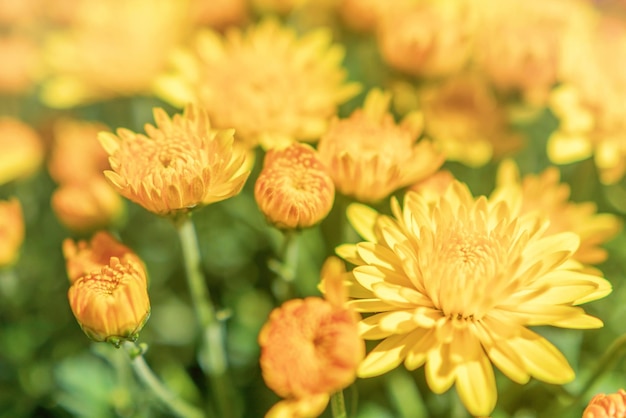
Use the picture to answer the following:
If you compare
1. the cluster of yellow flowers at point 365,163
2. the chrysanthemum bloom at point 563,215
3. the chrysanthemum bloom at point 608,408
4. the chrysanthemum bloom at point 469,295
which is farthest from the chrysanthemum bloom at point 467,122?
the chrysanthemum bloom at point 608,408

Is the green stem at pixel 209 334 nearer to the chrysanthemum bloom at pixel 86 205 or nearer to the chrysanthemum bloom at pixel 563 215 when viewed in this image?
the chrysanthemum bloom at pixel 86 205

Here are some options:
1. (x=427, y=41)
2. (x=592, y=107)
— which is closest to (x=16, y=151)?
(x=427, y=41)

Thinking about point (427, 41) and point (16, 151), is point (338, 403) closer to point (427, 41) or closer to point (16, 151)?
point (427, 41)

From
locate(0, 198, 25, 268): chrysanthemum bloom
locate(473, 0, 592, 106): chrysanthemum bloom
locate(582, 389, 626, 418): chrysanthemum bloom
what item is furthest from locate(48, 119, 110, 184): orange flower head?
locate(582, 389, 626, 418): chrysanthemum bloom

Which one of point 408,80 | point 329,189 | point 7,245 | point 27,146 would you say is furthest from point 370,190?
point 27,146

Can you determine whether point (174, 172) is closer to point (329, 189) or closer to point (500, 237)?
point (329, 189)
